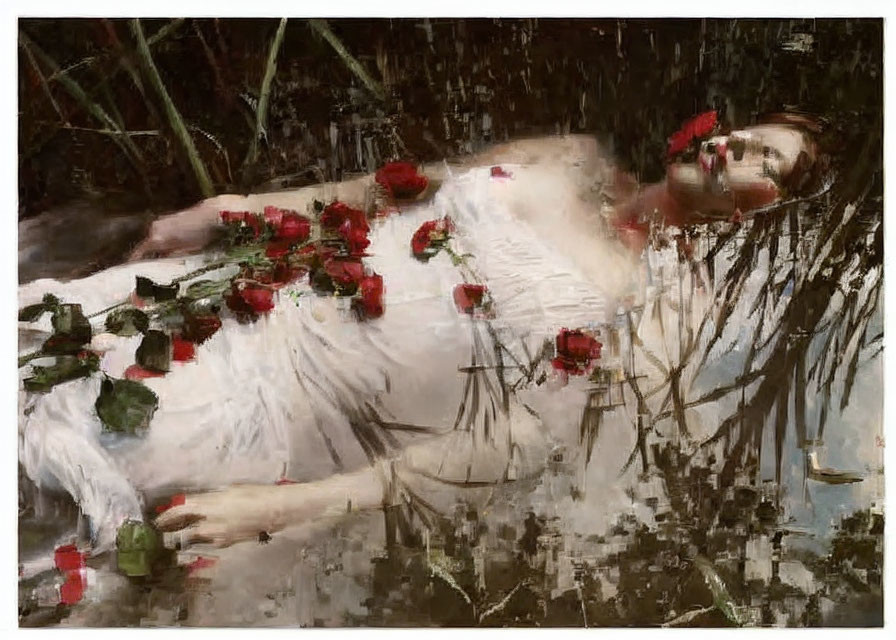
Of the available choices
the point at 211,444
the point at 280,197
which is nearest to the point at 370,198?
the point at 280,197

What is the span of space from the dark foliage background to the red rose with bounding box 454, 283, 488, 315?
210 millimetres

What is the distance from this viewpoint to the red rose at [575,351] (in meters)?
1.08

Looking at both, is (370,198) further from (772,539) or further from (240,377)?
(772,539)

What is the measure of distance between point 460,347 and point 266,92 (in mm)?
498

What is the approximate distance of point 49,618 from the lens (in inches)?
42.6

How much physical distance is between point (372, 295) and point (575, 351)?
12.9 inches

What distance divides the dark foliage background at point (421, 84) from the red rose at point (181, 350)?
0.80ft

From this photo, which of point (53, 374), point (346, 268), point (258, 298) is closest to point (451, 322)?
point (346, 268)

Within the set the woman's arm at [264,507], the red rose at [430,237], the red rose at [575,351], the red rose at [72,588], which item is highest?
the red rose at [430,237]

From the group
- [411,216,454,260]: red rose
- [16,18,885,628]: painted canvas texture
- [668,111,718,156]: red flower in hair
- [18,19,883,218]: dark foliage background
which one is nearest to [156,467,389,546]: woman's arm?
[16,18,885,628]: painted canvas texture

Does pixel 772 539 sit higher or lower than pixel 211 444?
lower

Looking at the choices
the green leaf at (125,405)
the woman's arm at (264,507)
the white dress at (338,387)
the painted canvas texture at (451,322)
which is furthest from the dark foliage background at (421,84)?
the woman's arm at (264,507)

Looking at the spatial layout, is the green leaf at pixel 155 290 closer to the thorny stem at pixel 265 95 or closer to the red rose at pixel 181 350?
the red rose at pixel 181 350
